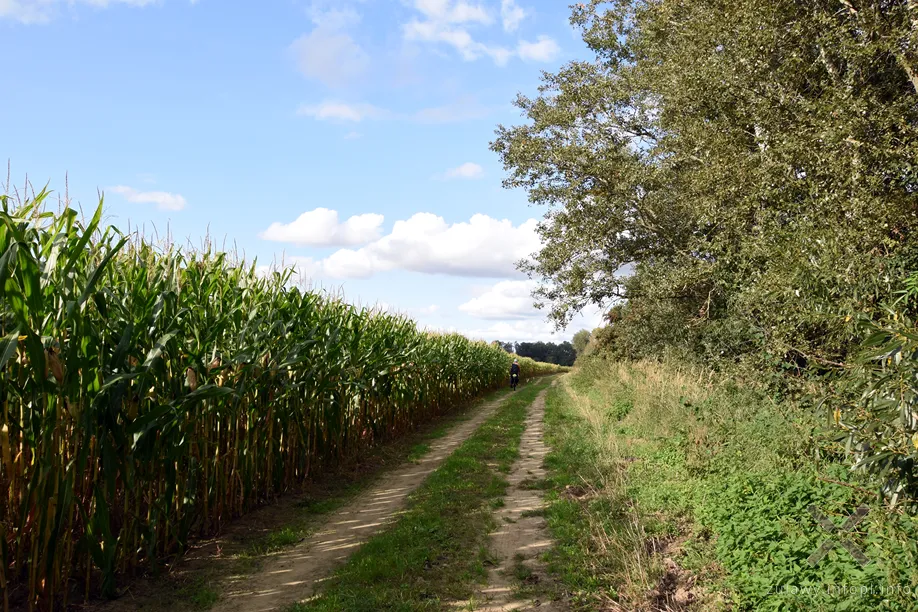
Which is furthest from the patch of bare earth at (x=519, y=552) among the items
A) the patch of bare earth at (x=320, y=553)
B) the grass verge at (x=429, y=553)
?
the patch of bare earth at (x=320, y=553)

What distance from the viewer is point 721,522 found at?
18.3 ft

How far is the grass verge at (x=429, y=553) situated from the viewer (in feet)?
16.8

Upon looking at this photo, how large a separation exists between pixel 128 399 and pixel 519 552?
166 inches

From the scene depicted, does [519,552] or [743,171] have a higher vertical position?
[743,171]

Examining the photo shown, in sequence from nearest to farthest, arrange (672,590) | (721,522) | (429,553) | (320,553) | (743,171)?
(672,590) < (721,522) < (429,553) < (320,553) < (743,171)

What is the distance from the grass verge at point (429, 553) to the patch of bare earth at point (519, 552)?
163 millimetres

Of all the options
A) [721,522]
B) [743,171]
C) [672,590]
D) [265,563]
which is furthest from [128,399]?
[743,171]

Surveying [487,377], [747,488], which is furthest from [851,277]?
[487,377]

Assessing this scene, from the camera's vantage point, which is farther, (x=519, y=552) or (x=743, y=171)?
(x=743, y=171)

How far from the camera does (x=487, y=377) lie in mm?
31078

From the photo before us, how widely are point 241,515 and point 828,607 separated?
6491mm

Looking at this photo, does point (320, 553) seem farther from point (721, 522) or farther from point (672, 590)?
point (721, 522)

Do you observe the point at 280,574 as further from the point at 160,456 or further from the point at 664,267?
the point at 664,267

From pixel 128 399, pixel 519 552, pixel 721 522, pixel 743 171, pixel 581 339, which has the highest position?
pixel 743 171
